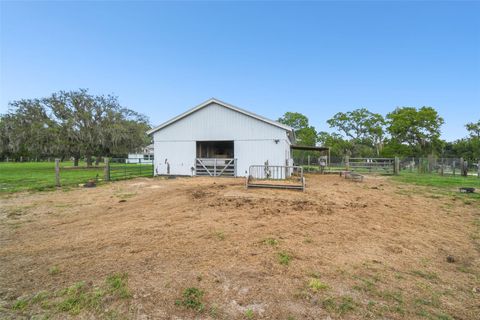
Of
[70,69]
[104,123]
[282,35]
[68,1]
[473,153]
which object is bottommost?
[473,153]

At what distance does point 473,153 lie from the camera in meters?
32.9

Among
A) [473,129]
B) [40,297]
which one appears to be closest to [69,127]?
[40,297]

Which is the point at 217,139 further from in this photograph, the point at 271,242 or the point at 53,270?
the point at 53,270

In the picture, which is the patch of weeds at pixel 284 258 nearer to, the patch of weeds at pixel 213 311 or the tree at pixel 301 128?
the patch of weeds at pixel 213 311

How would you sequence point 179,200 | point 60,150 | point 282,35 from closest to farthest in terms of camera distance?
1. point 179,200
2. point 282,35
3. point 60,150

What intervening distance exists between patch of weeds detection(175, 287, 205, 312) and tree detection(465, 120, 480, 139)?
50.2 m

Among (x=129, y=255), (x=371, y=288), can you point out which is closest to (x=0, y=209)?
(x=129, y=255)

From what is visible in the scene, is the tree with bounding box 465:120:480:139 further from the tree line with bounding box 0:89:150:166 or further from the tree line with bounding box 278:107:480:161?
the tree line with bounding box 0:89:150:166

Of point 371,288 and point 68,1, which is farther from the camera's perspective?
point 68,1

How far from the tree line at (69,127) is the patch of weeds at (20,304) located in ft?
79.8

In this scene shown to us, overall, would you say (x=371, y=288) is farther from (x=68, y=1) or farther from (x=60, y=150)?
(x=60, y=150)

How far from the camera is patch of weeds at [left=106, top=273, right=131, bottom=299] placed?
2333mm

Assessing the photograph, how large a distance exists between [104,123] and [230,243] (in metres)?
26.2

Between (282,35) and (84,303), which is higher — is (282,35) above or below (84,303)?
above
